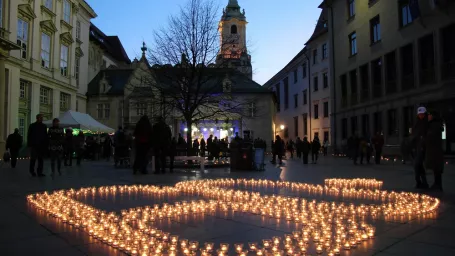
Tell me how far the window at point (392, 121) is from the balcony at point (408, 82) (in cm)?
180

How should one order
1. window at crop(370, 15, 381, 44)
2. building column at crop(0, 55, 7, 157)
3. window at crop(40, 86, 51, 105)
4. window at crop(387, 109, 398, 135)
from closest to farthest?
window at crop(387, 109, 398, 135) → building column at crop(0, 55, 7, 157) → window at crop(370, 15, 381, 44) → window at crop(40, 86, 51, 105)

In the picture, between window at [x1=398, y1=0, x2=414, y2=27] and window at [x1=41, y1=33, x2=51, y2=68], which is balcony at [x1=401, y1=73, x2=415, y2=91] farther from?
window at [x1=41, y1=33, x2=51, y2=68]

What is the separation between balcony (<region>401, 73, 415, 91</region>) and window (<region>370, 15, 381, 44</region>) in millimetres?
4267

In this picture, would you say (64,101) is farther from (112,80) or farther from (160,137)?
(160,137)

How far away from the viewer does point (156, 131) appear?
41.7 ft

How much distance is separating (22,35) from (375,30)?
92.7 feet

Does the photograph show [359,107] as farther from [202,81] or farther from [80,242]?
[80,242]

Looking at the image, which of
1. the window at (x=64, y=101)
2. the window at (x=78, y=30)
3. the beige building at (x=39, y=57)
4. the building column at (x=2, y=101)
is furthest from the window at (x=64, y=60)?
the building column at (x=2, y=101)

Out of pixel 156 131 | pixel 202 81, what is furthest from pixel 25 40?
pixel 156 131

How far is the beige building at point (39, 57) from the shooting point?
27.4 metres

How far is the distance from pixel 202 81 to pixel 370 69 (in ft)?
47.0

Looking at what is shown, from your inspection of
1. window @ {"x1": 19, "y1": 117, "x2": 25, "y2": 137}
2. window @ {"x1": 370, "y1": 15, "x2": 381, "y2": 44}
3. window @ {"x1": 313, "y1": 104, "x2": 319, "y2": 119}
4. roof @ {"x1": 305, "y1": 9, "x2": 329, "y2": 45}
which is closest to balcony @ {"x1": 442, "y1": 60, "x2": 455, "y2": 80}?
window @ {"x1": 370, "y1": 15, "x2": 381, "y2": 44}

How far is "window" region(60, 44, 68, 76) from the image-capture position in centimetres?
3738

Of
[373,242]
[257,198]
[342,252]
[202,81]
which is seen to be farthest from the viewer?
[202,81]
